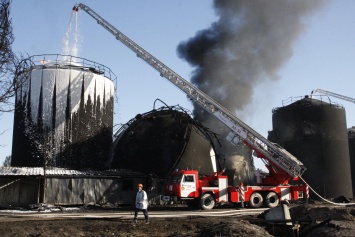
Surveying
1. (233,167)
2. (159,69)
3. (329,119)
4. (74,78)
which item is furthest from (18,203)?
(329,119)

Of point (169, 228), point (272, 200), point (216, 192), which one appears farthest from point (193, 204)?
point (169, 228)

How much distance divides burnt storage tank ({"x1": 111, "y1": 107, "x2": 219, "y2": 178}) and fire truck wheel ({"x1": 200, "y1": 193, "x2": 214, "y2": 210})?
223 inches

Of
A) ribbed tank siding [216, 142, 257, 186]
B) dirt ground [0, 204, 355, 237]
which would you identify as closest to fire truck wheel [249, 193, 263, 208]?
dirt ground [0, 204, 355, 237]

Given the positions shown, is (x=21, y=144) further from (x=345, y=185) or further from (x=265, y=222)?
(x=345, y=185)

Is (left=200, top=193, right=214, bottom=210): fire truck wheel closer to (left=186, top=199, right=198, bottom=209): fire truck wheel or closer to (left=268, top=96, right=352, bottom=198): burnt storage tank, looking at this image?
(left=186, top=199, right=198, bottom=209): fire truck wheel

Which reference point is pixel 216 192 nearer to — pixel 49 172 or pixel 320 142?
pixel 49 172

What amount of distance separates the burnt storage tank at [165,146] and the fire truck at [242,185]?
258 centimetres

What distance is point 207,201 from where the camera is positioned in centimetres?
2722

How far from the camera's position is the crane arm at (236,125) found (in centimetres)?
2978

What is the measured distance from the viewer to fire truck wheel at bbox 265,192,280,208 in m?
28.9

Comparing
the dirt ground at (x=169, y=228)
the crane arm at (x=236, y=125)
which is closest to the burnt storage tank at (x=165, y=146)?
the crane arm at (x=236, y=125)

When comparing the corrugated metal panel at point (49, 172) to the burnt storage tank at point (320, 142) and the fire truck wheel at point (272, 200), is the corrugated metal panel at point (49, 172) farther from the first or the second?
the burnt storage tank at point (320, 142)

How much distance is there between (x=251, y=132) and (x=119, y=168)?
463 inches

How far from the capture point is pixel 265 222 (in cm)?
1725
